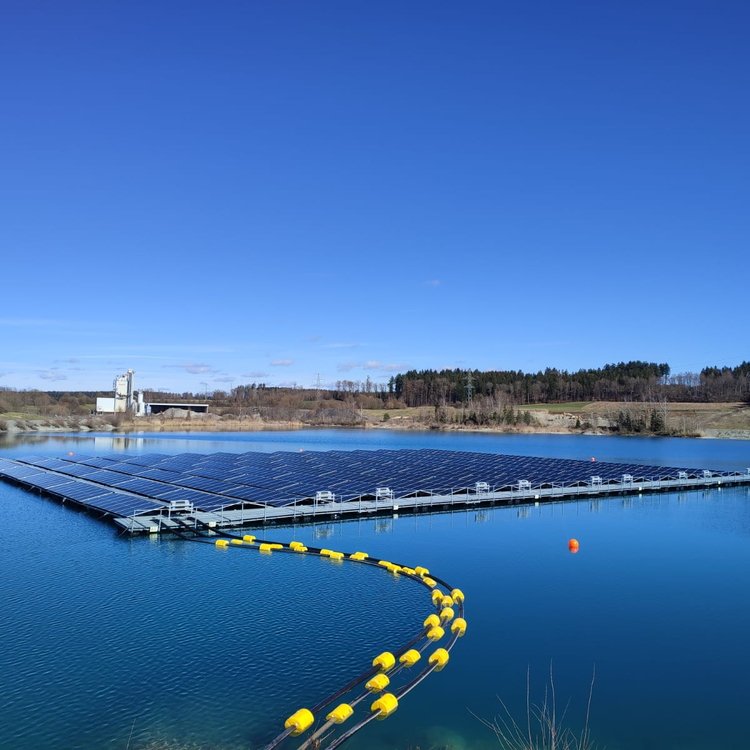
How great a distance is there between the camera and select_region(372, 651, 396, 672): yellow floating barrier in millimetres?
15750

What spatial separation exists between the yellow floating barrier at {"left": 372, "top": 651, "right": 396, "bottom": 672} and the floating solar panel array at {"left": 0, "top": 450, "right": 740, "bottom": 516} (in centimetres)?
2033

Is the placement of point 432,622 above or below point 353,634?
above

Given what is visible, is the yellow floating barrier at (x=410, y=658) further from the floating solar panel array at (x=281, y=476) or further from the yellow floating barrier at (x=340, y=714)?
the floating solar panel array at (x=281, y=476)

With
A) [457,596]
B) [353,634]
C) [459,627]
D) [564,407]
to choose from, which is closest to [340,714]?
[353,634]

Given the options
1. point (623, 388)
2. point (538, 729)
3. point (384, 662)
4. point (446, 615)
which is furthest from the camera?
point (623, 388)

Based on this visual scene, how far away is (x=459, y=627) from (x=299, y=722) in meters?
7.36

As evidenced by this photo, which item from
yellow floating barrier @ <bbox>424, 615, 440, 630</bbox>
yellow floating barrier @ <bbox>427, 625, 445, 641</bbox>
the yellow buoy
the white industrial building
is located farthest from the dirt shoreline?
yellow floating barrier @ <bbox>427, 625, 445, 641</bbox>

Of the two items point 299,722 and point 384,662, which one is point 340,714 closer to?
point 299,722

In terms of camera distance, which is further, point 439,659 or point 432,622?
point 432,622

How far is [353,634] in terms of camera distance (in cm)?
1827

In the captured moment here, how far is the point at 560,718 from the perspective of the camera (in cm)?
1409

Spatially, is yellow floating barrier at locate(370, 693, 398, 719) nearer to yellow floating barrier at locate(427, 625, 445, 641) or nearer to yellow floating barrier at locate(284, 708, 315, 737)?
yellow floating barrier at locate(284, 708, 315, 737)

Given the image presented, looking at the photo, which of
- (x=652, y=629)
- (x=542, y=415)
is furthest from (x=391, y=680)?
(x=542, y=415)

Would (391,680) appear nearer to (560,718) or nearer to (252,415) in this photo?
(560,718)
